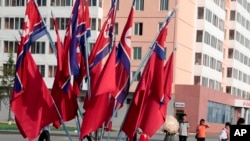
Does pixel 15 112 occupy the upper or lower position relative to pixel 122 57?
lower

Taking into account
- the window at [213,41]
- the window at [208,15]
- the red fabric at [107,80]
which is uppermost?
the window at [208,15]

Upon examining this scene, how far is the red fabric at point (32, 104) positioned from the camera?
1207 cm

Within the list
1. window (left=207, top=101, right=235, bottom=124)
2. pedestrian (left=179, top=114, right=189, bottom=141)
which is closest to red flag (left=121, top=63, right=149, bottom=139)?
pedestrian (left=179, top=114, right=189, bottom=141)

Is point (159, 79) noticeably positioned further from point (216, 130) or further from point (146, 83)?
point (216, 130)

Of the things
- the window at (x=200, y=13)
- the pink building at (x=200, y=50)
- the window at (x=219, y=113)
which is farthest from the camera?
the window at (x=219, y=113)

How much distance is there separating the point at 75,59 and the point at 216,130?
69403 mm

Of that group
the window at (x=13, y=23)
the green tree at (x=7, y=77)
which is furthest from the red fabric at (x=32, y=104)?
the window at (x=13, y=23)

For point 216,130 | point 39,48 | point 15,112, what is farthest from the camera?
point 216,130

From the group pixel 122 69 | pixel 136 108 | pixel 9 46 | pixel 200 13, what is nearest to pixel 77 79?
pixel 122 69

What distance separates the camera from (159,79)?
12.3 m

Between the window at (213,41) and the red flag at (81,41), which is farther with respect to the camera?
the window at (213,41)

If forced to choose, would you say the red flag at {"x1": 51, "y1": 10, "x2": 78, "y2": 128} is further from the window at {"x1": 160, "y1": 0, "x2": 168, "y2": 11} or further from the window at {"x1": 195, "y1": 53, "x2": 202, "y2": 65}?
the window at {"x1": 195, "y1": 53, "x2": 202, "y2": 65}

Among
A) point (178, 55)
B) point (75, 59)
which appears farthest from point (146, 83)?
point (178, 55)

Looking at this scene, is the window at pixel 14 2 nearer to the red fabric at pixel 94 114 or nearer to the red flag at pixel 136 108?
the red flag at pixel 136 108
